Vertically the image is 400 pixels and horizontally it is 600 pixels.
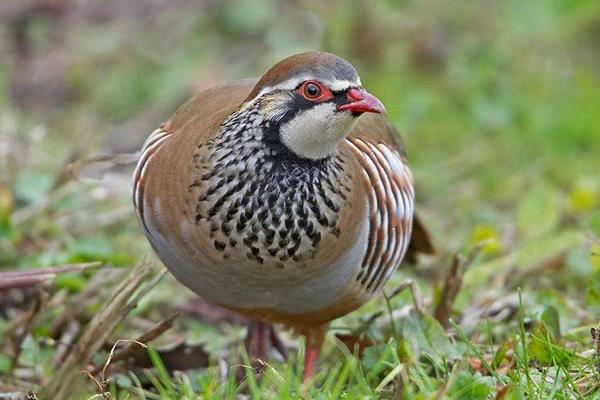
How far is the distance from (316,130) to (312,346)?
2.83 feet

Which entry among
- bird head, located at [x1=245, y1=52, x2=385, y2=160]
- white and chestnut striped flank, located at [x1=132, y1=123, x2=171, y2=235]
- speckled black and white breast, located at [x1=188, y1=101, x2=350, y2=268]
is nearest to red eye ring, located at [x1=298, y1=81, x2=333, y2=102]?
bird head, located at [x1=245, y1=52, x2=385, y2=160]

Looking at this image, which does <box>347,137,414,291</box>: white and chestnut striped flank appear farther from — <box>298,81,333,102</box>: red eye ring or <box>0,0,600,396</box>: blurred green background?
<box>0,0,600,396</box>: blurred green background

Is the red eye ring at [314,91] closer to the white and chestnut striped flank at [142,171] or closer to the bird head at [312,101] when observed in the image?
the bird head at [312,101]

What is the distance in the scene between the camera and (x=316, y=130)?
10.5 feet

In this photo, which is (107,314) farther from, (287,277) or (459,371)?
(459,371)

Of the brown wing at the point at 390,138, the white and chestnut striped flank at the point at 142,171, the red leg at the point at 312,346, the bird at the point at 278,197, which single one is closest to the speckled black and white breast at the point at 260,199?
the bird at the point at 278,197

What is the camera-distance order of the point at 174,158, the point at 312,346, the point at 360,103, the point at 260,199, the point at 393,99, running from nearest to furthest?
the point at 360,103, the point at 260,199, the point at 174,158, the point at 312,346, the point at 393,99

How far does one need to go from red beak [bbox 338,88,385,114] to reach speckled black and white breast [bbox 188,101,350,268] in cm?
22

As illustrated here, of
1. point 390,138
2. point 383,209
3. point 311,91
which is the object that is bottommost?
point 383,209

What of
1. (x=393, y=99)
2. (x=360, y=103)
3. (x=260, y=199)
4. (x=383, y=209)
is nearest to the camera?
(x=360, y=103)

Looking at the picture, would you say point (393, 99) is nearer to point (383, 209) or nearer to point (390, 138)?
point (390, 138)

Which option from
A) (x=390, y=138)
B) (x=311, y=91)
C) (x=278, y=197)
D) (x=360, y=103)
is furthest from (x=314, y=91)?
(x=390, y=138)

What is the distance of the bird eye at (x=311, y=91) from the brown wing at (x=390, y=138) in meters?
0.45

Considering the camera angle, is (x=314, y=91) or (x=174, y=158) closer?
(x=314, y=91)
